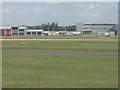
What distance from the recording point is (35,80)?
1136 cm

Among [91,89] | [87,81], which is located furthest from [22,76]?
[91,89]

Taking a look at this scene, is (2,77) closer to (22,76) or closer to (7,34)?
(22,76)

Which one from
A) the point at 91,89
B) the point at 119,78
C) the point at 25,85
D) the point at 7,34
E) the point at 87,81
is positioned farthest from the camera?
the point at 7,34

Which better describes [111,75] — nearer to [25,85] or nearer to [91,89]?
[91,89]

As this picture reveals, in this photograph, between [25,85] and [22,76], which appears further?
[22,76]

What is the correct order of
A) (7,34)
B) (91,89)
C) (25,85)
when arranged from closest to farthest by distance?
1. (91,89)
2. (25,85)
3. (7,34)

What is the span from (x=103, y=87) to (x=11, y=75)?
15.3 ft

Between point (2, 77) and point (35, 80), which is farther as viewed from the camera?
point (2, 77)

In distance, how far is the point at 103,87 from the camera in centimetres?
1003

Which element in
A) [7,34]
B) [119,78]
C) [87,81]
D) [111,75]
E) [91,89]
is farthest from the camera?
[7,34]

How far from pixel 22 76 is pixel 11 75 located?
64 centimetres

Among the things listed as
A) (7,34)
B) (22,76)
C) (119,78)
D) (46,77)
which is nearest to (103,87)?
(119,78)

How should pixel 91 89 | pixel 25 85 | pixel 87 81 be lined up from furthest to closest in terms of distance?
pixel 87 81 < pixel 25 85 < pixel 91 89

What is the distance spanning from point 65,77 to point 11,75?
99.7 inches
